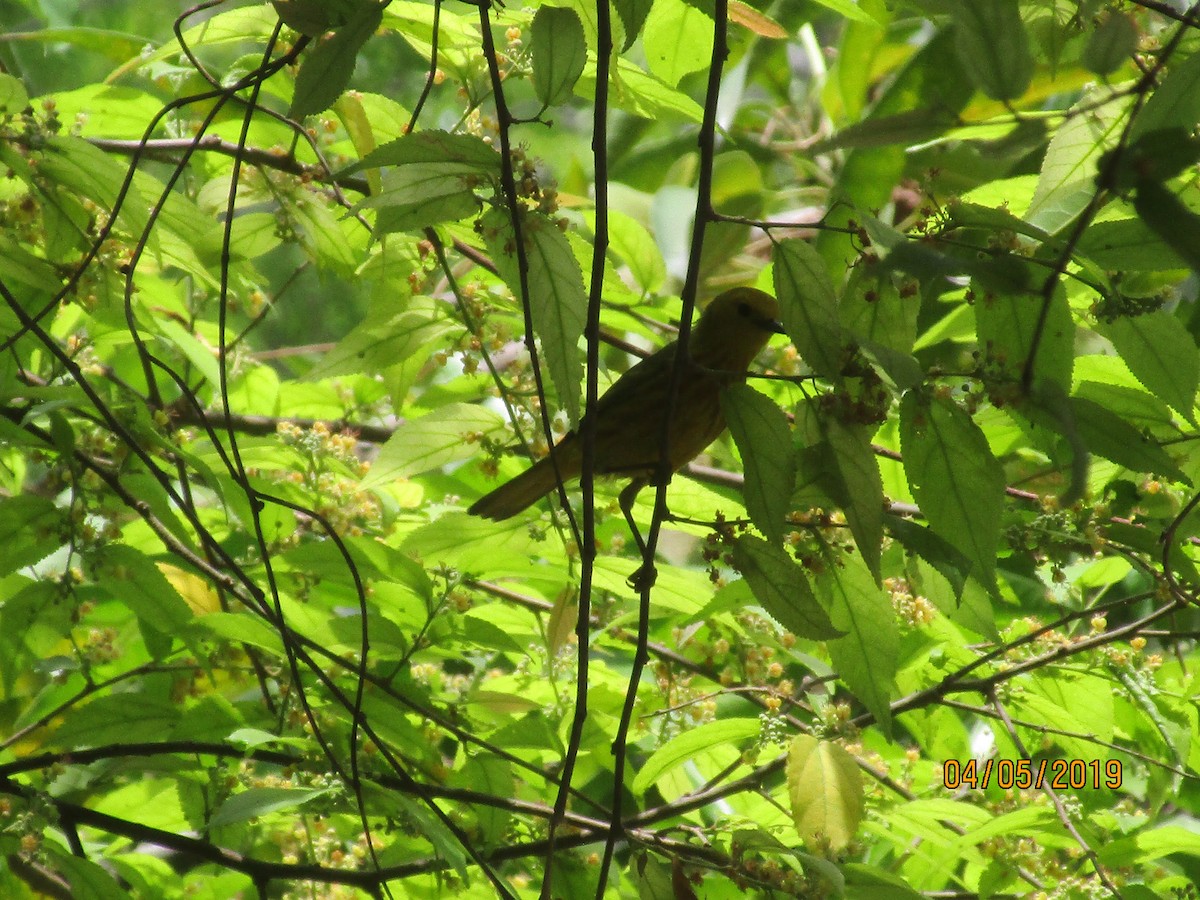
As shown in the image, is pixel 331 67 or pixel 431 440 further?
pixel 431 440

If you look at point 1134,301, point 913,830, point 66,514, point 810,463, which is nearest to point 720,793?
point 913,830

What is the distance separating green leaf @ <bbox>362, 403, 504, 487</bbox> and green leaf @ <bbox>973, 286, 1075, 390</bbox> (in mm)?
1115

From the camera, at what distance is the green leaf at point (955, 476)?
4.54 feet

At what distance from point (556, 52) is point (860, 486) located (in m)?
0.64

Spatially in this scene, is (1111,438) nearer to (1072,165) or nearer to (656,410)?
(1072,165)

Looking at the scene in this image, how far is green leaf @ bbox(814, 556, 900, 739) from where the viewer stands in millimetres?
1585

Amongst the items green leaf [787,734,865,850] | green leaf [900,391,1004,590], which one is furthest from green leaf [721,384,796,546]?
green leaf [787,734,865,850]

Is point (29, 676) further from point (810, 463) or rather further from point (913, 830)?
point (810, 463)

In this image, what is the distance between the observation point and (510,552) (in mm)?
2215

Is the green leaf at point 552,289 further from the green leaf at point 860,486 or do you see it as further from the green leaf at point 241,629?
the green leaf at point 241,629

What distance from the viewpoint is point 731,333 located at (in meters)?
2.62
